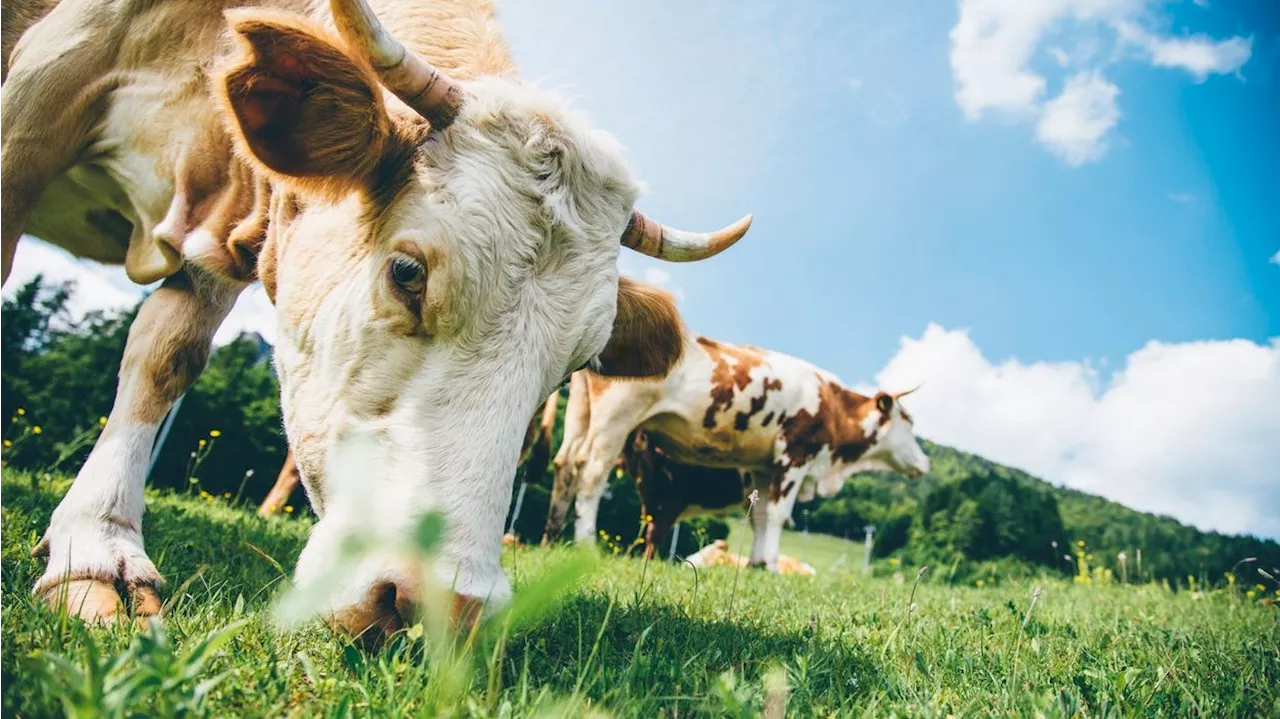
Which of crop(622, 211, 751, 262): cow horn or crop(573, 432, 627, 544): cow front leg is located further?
crop(573, 432, 627, 544): cow front leg

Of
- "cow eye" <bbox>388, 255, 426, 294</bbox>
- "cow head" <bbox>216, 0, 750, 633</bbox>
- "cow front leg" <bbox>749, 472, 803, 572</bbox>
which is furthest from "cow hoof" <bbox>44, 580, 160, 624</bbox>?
"cow front leg" <bbox>749, 472, 803, 572</bbox>

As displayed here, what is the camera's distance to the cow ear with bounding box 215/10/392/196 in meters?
2.17

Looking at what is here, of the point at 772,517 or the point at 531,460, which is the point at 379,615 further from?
the point at 772,517

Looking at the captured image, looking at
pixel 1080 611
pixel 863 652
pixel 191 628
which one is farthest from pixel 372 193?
pixel 1080 611

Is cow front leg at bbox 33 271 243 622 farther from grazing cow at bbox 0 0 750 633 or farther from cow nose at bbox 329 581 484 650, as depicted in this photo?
cow nose at bbox 329 581 484 650

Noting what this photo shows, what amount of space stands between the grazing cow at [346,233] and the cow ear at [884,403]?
412 inches

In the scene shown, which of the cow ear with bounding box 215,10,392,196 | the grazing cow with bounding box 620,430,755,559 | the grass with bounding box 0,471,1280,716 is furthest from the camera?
the grazing cow with bounding box 620,430,755,559

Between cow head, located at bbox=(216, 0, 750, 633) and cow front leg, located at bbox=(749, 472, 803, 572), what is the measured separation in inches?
343

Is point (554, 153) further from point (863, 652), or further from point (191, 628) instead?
point (863, 652)

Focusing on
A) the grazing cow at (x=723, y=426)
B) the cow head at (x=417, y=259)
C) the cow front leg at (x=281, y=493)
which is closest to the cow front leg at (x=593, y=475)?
the grazing cow at (x=723, y=426)

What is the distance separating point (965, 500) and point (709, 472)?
42309mm

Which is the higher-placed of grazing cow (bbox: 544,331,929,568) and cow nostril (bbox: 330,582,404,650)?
grazing cow (bbox: 544,331,929,568)

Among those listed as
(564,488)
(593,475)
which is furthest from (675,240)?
(564,488)

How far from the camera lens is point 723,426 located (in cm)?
1098
